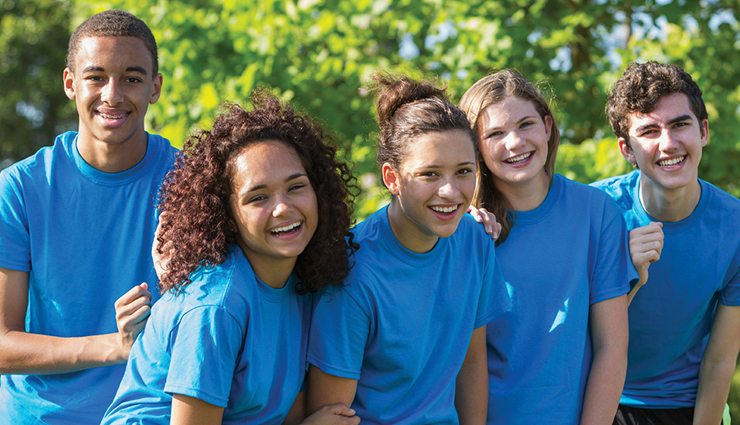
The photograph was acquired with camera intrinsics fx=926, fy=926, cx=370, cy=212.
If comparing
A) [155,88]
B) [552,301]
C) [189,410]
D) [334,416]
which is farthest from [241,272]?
[552,301]

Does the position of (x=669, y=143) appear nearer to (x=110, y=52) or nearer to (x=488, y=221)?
(x=488, y=221)

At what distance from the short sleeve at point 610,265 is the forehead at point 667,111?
A: 1.72 feet

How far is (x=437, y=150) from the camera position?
121 inches

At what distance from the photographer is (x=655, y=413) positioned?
3.94 m

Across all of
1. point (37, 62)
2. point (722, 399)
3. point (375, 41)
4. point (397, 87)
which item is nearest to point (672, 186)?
point (722, 399)

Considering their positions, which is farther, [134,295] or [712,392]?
[712,392]

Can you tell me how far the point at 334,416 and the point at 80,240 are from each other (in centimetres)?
111

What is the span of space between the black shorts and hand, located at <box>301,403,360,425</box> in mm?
1479

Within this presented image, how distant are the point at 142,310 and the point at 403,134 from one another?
1.04 meters

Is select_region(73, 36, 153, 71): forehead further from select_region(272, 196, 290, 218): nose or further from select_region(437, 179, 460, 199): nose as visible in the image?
select_region(437, 179, 460, 199): nose

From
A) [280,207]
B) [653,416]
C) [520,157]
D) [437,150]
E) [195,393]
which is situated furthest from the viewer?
[653,416]

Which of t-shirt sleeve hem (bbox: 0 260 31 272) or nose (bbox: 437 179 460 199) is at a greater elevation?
nose (bbox: 437 179 460 199)

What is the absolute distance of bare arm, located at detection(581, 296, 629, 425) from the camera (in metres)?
3.35

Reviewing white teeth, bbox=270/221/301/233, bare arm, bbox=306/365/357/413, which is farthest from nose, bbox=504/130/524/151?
bare arm, bbox=306/365/357/413
